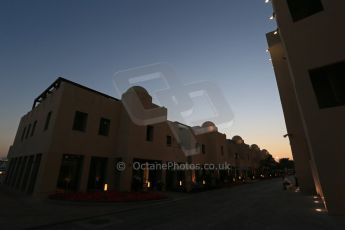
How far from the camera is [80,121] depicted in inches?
728

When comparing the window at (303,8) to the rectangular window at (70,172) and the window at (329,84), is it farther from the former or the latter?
the rectangular window at (70,172)

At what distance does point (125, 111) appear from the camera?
21781 mm

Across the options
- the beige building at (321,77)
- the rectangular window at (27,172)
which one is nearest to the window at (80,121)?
the rectangular window at (27,172)

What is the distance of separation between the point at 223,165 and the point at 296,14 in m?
31.9

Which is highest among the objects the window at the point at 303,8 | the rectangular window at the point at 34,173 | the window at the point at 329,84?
the window at the point at 303,8

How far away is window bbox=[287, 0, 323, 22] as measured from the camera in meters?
11.0

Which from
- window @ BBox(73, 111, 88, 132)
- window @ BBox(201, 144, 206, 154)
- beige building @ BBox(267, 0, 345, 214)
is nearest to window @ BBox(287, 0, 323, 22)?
beige building @ BBox(267, 0, 345, 214)

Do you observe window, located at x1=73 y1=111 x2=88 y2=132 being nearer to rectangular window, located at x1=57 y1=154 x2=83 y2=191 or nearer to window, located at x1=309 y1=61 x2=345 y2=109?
rectangular window, located at x1=57 y1=154 x2=83 y2=191

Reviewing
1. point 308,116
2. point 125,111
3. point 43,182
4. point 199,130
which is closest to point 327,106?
point 308,116

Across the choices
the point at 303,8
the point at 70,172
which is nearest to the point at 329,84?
the point at 303,8

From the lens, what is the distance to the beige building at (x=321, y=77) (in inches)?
360

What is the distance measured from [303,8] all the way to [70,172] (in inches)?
843

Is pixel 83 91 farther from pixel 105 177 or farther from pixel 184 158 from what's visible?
pixel 184 158

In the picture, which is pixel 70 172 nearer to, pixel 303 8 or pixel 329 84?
pixel 329 84
